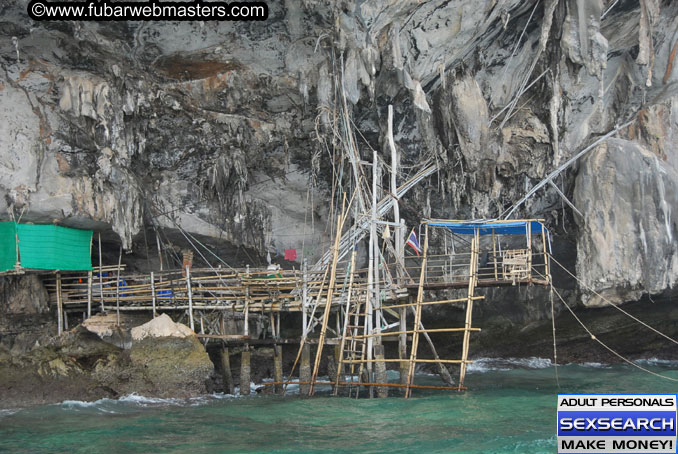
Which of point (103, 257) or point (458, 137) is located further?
point (103, 257)

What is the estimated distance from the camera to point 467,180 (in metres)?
20.1

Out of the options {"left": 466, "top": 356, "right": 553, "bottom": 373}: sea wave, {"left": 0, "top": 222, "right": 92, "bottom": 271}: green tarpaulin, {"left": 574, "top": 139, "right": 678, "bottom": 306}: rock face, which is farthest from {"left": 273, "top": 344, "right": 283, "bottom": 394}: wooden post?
{"left": 574, "top": 139, "right": 678, "bottom": 306}: rock face

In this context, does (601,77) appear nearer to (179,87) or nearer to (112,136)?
(179,87)

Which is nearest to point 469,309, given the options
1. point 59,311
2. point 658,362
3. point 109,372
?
point 109,372

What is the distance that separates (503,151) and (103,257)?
39.9ft

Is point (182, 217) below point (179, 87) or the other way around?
below

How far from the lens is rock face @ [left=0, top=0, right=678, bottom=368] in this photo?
60.1 feet

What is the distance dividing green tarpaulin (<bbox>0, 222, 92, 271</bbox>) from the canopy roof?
910 centimetres

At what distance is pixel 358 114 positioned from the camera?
20.0 metres

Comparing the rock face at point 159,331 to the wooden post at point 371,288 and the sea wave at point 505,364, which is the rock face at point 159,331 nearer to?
the wooden post at point 371,288

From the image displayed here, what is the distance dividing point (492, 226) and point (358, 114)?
4931 mm

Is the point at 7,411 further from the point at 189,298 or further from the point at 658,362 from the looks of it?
the point at 658,362

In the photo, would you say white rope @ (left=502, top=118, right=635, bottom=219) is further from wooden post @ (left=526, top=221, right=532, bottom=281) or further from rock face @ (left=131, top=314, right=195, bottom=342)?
rock face @ (left=131, top=314, right=195, bottom=342)

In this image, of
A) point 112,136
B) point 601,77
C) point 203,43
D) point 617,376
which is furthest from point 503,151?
point 112,136
